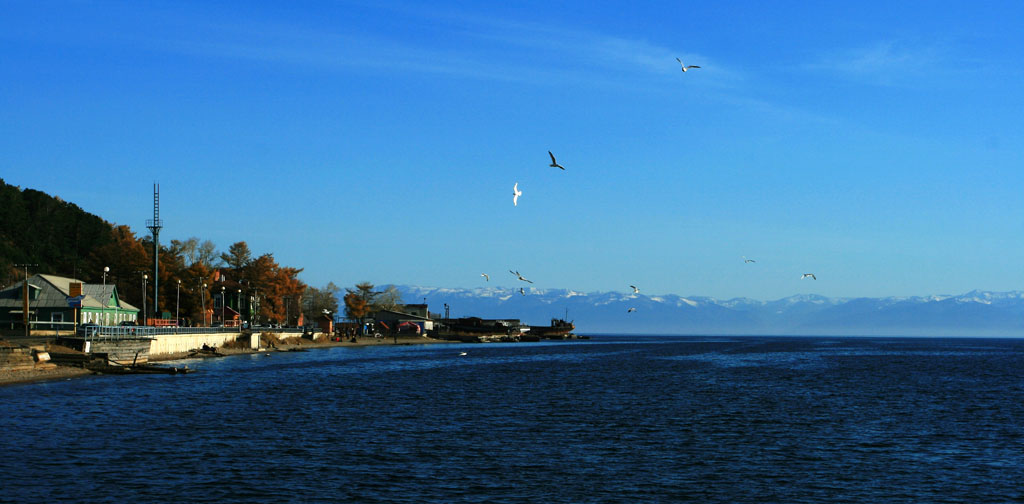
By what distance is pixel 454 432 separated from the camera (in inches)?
1665

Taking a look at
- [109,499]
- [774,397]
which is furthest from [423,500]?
[774,397]

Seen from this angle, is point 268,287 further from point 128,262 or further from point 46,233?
point 46,233

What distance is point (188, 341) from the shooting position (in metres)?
107

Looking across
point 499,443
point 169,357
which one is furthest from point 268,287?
point 499,443

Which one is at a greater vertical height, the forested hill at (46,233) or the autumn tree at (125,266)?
the forested hill at (46,233)

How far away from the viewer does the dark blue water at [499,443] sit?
94.7 feet

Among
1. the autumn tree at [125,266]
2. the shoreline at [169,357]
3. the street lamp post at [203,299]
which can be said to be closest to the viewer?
the shoreline at [169,357]

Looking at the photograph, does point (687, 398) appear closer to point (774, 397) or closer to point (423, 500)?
point (774, 397)

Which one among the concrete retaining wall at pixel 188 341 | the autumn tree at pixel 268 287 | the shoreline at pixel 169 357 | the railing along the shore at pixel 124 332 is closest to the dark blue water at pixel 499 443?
the shoreline at pixel 169 357

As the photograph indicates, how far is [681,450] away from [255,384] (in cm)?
4312

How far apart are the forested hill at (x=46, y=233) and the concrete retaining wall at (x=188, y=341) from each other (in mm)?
46470

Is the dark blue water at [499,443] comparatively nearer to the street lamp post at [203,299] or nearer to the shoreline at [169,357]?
the shoreline at [169,357]

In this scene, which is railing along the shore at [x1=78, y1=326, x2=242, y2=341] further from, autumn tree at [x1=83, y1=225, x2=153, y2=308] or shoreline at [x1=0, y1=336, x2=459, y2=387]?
autumn tree at [x1=83, y1=225, x2=153, y2=308]

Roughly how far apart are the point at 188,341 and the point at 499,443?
78468 millimetres
